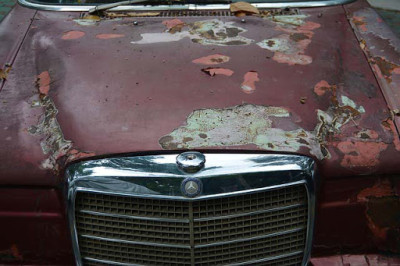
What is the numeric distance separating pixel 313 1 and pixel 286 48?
2.17ft

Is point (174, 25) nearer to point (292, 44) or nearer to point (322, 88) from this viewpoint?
point (292, 44)

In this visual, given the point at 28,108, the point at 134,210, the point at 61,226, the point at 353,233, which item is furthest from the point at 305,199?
the point at 28,108

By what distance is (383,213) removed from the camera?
6.94 ft

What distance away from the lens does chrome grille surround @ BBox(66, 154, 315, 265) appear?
191 cm

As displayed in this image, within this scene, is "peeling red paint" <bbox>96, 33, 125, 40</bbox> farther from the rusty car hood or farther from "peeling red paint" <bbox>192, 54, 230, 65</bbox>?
"peeling red paint" <bbox>192, 54, 230, 65</bbox>

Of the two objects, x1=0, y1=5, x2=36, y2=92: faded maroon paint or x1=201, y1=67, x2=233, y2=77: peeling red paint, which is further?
x1=0, y1=5, x2=36, y2=92: faded maroon paint

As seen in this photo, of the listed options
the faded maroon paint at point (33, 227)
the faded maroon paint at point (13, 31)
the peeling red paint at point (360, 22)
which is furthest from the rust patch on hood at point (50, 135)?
the peeling red paint at point (360, 22)

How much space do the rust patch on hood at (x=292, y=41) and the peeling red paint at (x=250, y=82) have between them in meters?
0.22

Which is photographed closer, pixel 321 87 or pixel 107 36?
pixel 321 87

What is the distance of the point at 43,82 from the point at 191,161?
0.99m

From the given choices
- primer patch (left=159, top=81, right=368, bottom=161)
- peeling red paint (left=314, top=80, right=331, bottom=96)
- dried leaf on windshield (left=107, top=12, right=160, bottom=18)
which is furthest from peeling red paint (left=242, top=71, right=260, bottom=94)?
dried leaf on windshield (left=107, top=12, right=160, bottom=18)

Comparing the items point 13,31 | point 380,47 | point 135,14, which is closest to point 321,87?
point 380,47

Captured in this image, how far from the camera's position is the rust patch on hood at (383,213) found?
2080 mm

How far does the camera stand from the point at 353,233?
2146 millimetres
